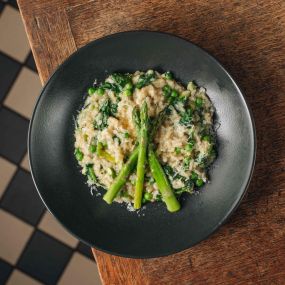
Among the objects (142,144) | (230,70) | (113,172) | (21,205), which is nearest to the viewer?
(142,144)

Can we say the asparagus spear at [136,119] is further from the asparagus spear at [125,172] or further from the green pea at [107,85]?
the green pea at [107,85]

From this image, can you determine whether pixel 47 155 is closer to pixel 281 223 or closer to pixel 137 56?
pixel 137 56

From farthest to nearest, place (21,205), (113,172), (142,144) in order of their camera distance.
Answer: (21,205) < (113,172) < (142,144)

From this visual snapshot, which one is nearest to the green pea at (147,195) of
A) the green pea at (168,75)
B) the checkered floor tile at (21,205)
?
the green pea at (168,75)

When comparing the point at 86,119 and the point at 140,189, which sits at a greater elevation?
the point at 86,119

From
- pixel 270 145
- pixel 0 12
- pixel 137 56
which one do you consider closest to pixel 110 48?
pixel 137 56

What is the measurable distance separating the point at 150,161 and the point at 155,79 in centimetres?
48

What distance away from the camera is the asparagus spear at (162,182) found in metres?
2.62

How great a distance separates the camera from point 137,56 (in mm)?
2736

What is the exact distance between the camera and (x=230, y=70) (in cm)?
280

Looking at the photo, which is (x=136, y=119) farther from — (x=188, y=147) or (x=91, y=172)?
(x=91, y=172)

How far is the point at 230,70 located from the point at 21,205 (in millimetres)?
2362

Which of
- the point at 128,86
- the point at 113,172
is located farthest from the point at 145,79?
the point at 113,172

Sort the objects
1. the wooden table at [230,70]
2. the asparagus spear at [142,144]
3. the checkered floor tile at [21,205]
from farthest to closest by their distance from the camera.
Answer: the checkered floor tile at [21,205]
the wooden table at [230,70]
the asparagus spear at [142,144]
